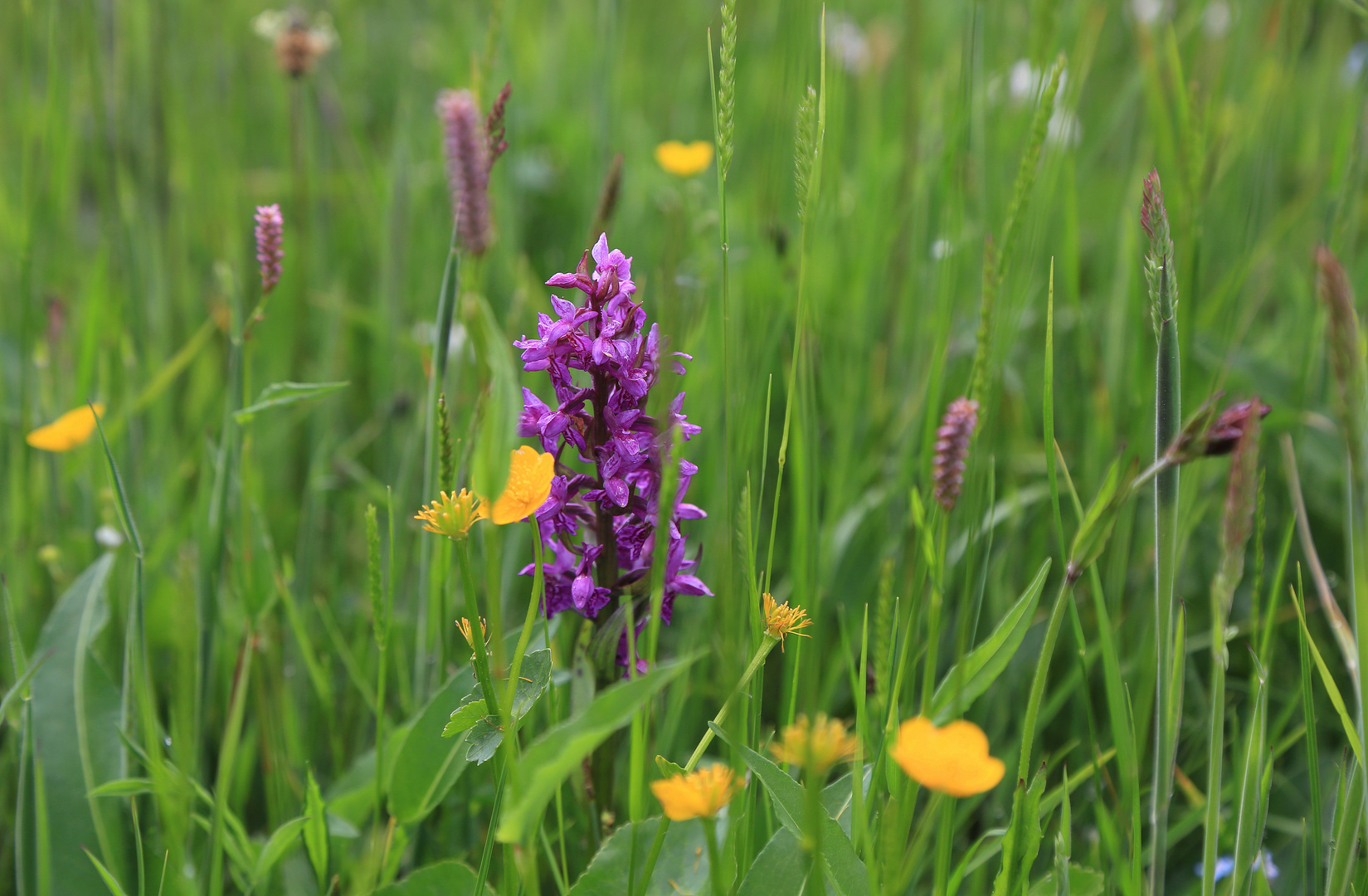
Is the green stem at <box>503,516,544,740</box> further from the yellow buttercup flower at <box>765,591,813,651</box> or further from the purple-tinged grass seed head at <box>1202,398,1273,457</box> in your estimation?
the purple-tinged grass seed head at <box>1202,398,1273,457</box>

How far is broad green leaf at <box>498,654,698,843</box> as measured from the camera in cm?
54

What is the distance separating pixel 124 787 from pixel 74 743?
0.17m

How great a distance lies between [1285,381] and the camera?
166 centimetres

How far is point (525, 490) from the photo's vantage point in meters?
0.70

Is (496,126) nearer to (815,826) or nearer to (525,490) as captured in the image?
(525,490)

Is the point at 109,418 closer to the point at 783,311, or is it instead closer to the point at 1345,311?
the point at 783,311

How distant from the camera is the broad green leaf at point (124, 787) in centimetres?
85

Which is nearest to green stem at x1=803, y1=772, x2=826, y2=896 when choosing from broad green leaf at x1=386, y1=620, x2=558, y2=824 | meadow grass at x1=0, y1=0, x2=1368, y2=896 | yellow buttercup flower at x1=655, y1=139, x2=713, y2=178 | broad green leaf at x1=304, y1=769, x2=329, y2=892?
meadow grass at x1=0, y1=0, x2=1368, y2=896

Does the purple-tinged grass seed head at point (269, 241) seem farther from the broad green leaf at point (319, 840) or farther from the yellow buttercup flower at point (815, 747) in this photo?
the yellow buttercup flower at point (815, 747)

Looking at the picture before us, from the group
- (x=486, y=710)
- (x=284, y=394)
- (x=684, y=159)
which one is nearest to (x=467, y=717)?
(x=486, y=710)

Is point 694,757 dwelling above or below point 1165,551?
below

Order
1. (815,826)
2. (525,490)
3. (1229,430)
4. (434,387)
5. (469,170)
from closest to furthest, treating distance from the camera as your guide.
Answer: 1. (815,826)
2. (1229,430)
3. (525,490)
4. (434,387)
5. (469,170)

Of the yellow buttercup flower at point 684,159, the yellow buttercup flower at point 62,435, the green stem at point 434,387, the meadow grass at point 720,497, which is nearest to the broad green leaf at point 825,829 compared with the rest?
the meadow grass at point 720,497

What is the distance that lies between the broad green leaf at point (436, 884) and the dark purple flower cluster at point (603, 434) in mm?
258
